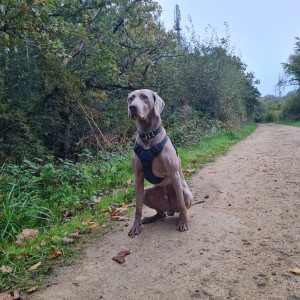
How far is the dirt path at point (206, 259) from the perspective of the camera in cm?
175

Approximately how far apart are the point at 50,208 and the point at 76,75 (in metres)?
5.72

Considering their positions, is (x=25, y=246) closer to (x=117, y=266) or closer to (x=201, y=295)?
(x=117, y=266)

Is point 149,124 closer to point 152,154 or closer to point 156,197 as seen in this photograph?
point 152,154

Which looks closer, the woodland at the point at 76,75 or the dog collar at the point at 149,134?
the dog collar at the point at 149,134

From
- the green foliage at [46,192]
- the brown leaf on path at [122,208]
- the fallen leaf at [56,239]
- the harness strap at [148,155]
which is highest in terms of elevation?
the harness strap at [148,155]

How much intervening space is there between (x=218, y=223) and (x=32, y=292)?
1900 millimetres

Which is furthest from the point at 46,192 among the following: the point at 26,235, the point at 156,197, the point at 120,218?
the point at 156,197

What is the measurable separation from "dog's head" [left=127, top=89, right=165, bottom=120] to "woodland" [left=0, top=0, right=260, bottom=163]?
136 inches

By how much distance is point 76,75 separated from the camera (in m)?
8.09

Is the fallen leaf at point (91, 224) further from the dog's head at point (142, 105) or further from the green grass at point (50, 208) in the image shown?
the dog's head at point (142, 105)

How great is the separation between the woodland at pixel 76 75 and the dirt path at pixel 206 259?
11.7 feet

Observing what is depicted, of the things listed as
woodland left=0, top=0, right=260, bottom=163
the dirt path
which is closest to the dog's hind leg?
the dirt path

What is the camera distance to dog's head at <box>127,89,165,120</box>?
7.79ft

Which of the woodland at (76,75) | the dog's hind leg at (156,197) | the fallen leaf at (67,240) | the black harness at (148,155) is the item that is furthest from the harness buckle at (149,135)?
the woodland at (76,75)
